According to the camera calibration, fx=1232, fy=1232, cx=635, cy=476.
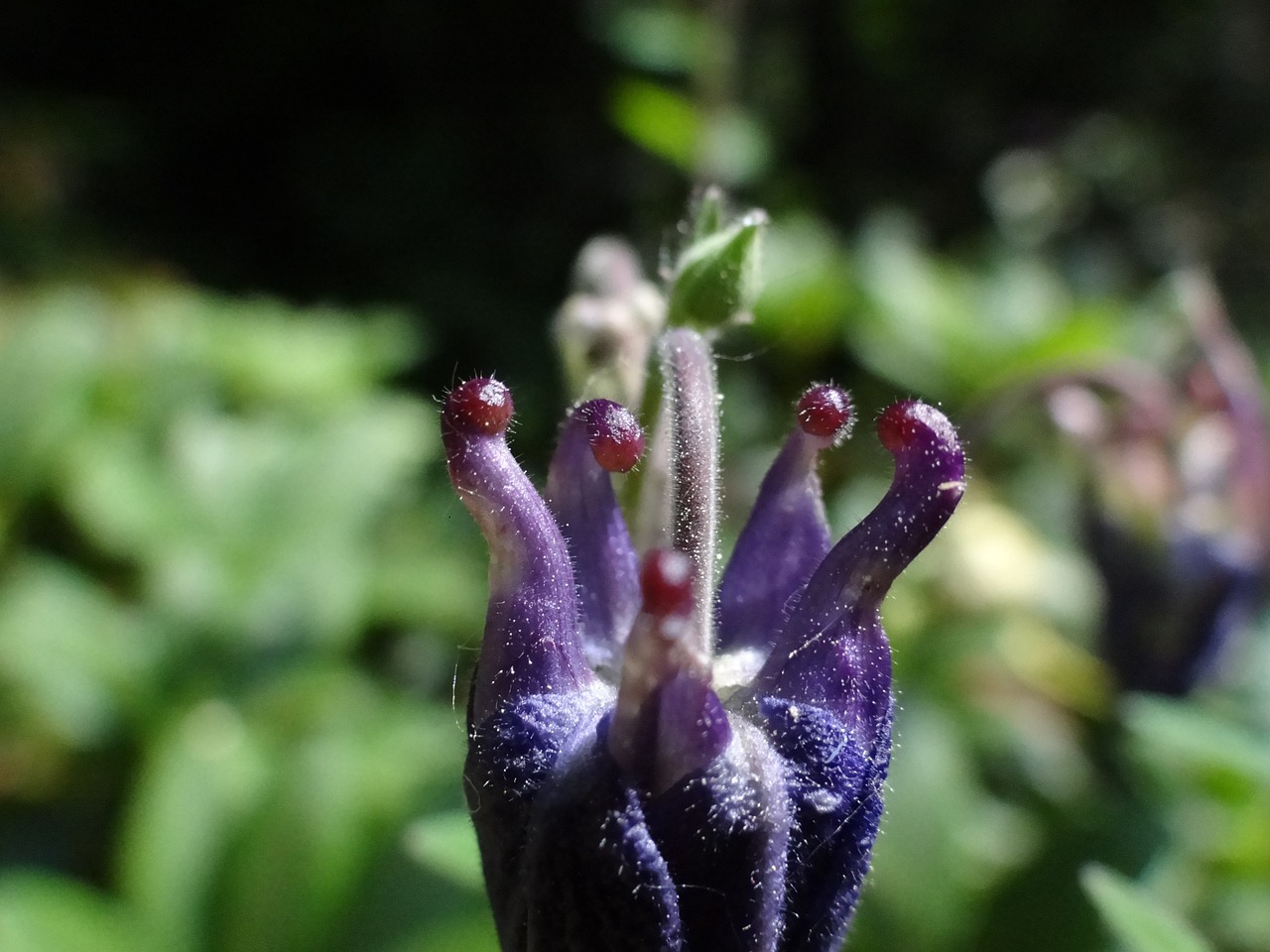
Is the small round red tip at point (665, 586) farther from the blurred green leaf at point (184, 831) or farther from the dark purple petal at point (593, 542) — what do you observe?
the blurred green leaf at point (184, 831)

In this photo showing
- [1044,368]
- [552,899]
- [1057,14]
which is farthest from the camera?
[1057,14]

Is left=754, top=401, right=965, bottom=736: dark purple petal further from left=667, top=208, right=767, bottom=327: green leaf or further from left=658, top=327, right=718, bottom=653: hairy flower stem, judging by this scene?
left=667, top=208, right=767, bottom=327: green leaf

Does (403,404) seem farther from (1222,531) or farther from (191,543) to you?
(1222,531)

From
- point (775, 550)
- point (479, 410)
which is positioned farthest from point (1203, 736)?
point (479, 410)

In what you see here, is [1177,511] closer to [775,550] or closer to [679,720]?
[775,550]

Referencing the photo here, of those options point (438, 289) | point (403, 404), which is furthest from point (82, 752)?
point (438, 289)

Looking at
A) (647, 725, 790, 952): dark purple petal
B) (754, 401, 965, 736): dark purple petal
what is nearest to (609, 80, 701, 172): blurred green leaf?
(754, 401, 965, 736): dark purple petal

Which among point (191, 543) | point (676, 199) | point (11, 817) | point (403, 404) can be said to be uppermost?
point (676, 199)
